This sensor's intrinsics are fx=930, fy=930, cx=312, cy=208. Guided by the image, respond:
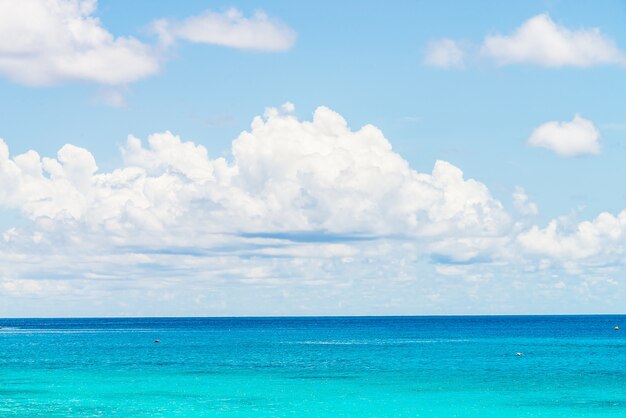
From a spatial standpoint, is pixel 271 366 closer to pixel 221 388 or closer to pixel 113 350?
pixel 221 388

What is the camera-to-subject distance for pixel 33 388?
87750 millimetres

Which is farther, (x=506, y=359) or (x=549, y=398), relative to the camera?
(x=506, y=359)

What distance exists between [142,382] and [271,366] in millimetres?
24054

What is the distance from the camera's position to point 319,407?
7400 centimetres

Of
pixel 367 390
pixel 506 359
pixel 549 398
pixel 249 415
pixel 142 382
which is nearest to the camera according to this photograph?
pixel 249 415

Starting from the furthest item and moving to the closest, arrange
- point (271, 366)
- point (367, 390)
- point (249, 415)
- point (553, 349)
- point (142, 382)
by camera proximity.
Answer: point (553, 349), point (271, 366), point (142, 382), point (367, 390), point (249, 415)

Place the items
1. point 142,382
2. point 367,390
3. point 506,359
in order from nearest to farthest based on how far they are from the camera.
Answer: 1. point 367,390
2. point 142,382
3. point 506,359

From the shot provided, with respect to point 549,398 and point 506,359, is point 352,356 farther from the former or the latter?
point 549,398

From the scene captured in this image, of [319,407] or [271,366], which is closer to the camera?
[319,407]

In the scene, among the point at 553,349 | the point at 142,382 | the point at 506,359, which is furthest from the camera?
the point at 553,349

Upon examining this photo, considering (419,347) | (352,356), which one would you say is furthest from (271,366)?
(419,347)

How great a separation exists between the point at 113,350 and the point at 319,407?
86.1m

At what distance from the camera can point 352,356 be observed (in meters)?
132

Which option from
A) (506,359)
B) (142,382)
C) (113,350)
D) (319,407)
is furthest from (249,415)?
(113,350)
